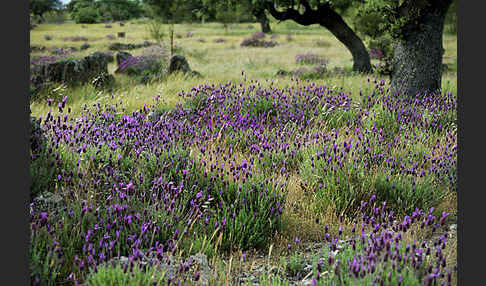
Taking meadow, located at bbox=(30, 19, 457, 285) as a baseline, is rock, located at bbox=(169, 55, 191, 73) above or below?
above

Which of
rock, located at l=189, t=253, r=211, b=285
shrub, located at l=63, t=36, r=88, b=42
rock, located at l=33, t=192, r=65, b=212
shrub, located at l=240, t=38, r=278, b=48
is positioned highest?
shrub, located at l=63, t=36, r=88, b=42

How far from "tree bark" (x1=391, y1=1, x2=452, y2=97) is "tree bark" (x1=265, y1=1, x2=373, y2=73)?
22.8 feet

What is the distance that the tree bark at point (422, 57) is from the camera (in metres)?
6.85

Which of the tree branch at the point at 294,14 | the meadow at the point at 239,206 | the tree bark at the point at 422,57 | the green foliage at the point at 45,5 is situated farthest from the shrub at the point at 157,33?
the meadow at the point at 239,206

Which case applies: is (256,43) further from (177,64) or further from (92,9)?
(177,64)

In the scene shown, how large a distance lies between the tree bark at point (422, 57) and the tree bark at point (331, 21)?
695 centimetres

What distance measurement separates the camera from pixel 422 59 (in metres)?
6.92

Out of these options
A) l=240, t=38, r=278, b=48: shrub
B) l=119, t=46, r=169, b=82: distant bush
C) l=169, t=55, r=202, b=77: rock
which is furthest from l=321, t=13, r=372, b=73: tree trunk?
l=240, t=38, r=278, b=48: shrub

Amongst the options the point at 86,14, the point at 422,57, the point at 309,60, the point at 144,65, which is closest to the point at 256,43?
the point at 309,60

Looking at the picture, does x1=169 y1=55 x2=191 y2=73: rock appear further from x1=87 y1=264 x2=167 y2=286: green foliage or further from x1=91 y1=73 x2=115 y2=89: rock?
x1=87 y1=264 x2=167 y2=286: green foliage

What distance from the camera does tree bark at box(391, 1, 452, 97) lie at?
6.85 metres

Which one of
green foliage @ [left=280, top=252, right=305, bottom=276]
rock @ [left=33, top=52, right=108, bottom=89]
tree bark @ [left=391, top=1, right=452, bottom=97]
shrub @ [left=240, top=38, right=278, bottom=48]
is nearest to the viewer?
green foliage @ [left=280, top=252, right=305, bottom=276]

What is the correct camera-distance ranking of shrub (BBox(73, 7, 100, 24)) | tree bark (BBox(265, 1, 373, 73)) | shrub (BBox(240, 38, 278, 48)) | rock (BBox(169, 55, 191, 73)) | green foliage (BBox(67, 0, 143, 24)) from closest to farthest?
green foliage (BBox(67, 0, 143, 24)) → rock (BBox(169, 55, 191, 73)) → tree bark (BBox(265, 1, 373, 73)) → shrub (BBox(73, 7, 100, 24)) → shrub (BBox(240, 38, 278, 48))

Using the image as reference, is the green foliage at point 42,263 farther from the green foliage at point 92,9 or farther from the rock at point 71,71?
the rock at point 71,71
